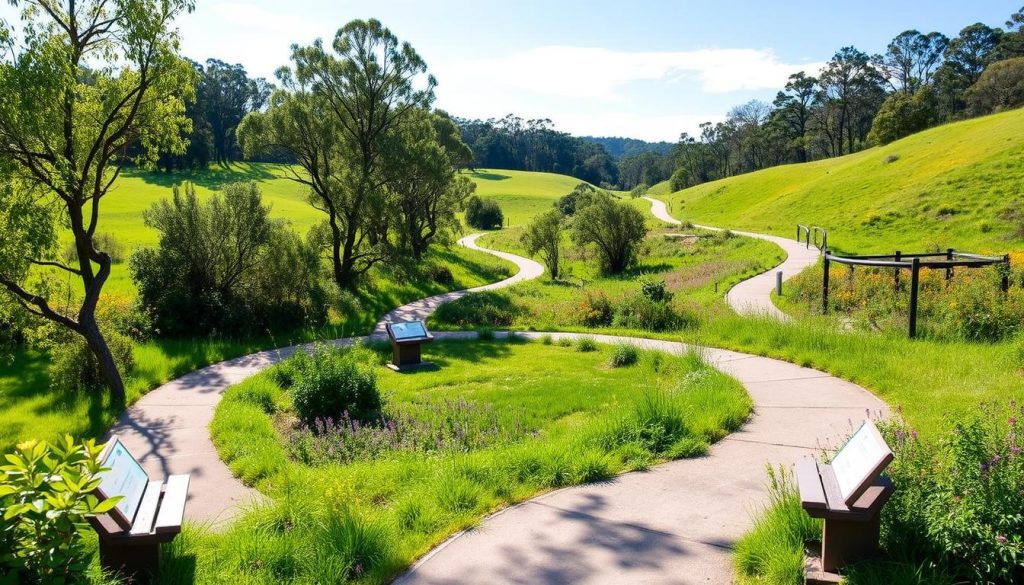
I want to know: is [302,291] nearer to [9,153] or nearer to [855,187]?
[9,153]

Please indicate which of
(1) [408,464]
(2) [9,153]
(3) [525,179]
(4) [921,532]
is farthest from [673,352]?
(3) [525,179]

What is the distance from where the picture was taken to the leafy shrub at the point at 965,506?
3.55 m

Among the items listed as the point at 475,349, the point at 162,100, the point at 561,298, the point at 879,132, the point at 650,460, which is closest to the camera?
the point at 650,460

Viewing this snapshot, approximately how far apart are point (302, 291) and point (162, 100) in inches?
274

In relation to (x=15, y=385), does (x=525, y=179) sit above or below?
above

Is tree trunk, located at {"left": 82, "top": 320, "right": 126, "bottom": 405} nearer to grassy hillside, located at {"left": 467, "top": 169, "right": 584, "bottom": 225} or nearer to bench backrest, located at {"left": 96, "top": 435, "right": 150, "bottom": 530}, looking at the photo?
bench backrest, located at {"left": 96, "top": 435, "right": 150, "bottom": 530}

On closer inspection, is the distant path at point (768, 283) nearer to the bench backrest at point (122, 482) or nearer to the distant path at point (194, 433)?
the distant path at point (194, 433)

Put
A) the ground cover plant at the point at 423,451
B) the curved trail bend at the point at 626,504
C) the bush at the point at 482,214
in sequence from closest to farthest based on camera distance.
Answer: the curved trail bend at the point at 626,504
the ground cover plant at the point at 423,451
the bush at the point at 482,214

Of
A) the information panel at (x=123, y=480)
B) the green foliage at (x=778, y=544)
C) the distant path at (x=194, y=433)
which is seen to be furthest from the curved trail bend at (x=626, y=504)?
the information panel at (x=123, y=480)

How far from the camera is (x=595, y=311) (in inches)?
701

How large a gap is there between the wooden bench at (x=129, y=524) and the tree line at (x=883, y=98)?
8007 cm

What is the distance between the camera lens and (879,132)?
70.9m

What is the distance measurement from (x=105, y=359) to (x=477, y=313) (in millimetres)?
10564

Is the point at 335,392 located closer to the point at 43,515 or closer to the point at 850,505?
the point at 43,515
